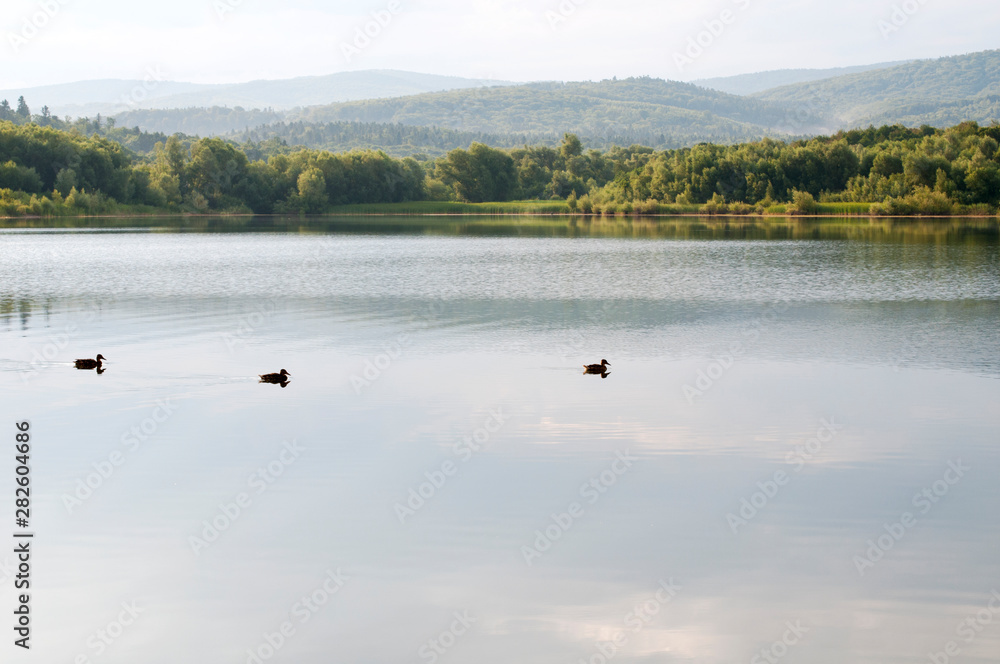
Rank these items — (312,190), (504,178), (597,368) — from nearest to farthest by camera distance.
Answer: (597,368)
(312,190)
(504,178)

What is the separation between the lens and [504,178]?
135 metres

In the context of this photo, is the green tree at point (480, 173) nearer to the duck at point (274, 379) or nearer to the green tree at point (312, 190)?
the green tree at point (312, 190)

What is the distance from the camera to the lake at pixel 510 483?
8594 millimetres

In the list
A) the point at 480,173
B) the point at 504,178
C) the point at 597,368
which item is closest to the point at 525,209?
the point at 504,178

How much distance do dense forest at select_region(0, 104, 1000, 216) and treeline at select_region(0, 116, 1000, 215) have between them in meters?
0.14

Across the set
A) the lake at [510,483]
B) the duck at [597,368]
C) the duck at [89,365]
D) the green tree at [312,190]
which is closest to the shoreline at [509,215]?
the green tree at [312,190]

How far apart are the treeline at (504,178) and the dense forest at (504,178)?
5.3 inches

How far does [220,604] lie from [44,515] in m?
3.69

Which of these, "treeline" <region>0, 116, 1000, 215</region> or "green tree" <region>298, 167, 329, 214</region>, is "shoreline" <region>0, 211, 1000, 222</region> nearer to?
"treeline" <region>0, 116, 1000, 215</region>

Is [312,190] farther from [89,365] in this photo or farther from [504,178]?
[89,365]

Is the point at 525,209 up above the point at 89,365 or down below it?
above

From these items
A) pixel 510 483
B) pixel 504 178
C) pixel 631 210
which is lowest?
pixel 510 483

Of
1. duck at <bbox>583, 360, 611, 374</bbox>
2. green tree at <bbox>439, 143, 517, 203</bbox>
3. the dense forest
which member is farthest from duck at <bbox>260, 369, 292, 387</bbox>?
green tree at <bbox>439, 143, 517, 203</bbox>

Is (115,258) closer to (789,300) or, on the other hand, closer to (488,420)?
(789,300)
